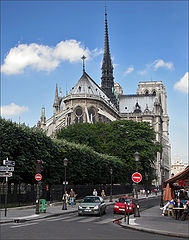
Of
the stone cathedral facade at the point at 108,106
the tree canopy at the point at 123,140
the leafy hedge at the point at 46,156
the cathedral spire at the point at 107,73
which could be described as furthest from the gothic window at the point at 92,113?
the leafy hedge at the point at 46,156

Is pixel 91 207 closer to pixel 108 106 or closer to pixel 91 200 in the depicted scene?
pixel 91 200

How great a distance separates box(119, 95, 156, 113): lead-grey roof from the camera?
129 metres

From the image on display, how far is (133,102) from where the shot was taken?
433 feet

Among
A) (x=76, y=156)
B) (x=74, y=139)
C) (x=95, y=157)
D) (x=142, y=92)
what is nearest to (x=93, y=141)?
(x=74, y=139)

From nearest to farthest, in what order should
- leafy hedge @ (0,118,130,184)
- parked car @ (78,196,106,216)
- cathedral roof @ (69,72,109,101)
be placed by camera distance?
parked car @ (78,196,106,216) → leafy hedge @ (0,118,130,184) → cathedral roof @ (69,72,109,101)

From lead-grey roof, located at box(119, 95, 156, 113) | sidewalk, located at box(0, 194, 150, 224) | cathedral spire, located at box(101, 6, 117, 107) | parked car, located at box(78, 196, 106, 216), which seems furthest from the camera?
lead-grey roof, located at box(119, 95, 156, 113)

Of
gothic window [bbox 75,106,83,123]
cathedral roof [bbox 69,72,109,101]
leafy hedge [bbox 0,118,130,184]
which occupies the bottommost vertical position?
leafy hedge [bbox 0,118,130,184]

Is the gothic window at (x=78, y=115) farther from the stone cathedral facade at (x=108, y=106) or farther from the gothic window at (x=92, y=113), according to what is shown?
the gothic window at (x=92, y=113)

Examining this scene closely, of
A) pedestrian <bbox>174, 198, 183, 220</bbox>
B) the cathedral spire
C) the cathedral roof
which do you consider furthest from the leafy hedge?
the cathedral spire

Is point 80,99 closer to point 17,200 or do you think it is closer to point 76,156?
point 76,156

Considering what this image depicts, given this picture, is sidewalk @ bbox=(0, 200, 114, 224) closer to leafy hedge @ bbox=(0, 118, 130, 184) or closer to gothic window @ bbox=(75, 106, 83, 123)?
leafy hedge @ bbox=(0, 118, 130, 184)

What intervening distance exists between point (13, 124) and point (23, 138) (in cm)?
159

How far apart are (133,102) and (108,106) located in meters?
32.3

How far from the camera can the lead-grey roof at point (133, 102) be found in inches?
5094
